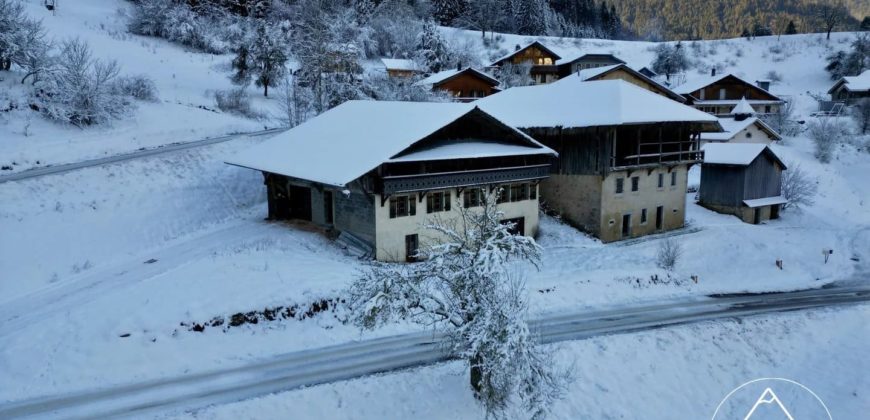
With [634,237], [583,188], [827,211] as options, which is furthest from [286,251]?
[827,211]

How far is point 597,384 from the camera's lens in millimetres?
20578

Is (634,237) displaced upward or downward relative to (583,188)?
downward

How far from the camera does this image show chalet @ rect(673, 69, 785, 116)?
73625 mm

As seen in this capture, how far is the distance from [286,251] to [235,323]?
7.03m

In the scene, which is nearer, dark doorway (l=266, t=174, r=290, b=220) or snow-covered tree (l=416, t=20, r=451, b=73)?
dark doorway (l=266, t=174, r=290, b=220)

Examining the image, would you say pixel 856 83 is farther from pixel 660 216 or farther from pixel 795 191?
pixel 660 216

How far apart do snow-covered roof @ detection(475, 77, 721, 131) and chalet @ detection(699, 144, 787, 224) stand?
15.1 ft

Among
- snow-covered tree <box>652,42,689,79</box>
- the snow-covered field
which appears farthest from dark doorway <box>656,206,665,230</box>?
snow-covered tree <box>652,42,689,79</box>

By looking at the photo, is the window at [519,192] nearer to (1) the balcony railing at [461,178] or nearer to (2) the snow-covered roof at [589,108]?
(1) the balcony railing at [461,178]

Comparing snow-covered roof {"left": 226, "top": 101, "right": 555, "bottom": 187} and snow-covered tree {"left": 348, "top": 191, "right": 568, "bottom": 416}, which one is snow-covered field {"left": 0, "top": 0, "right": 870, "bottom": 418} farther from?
snow-covered roof {"left": 226, "top": 101, "right": 555, "bottom": 187}

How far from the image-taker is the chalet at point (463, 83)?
65.1m

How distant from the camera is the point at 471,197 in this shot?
3238 cm

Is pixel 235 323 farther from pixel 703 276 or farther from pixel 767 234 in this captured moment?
pixel 767 234

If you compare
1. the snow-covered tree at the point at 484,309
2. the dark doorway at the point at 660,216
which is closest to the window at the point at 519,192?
the dark doorway at the point at 660,216
